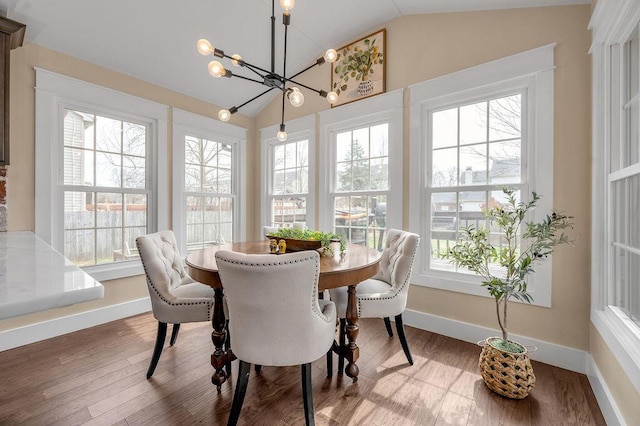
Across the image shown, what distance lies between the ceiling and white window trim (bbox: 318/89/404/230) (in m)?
0.76

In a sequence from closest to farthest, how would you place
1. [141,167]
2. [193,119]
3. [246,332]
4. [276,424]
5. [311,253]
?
[311,253] → [246,332] → [276,424] → [141,167] → [193,119]

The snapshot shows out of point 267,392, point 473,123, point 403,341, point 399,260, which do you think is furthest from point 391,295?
point 473,123

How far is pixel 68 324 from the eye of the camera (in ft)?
8.53

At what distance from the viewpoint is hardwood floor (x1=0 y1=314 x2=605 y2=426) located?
157cm

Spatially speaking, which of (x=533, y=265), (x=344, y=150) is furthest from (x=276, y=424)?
(x=344, y=150)

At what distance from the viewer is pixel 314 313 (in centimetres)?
141

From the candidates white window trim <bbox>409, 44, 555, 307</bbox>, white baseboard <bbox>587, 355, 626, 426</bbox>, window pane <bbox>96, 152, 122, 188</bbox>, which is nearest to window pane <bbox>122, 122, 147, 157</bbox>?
window pane <bbox>96, 152, 122, 188</bbox>

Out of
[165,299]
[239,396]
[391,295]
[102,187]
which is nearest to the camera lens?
[239,396]

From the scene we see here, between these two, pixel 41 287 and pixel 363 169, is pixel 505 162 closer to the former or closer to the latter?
pixel 363 169

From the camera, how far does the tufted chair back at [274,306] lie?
4.12 feet

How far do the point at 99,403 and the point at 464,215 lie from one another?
2.92m

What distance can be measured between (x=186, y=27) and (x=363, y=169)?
7.15ft

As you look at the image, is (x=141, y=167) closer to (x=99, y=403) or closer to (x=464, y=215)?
(x=99, y=403)

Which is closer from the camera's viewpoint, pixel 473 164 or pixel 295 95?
pixel 295 95
